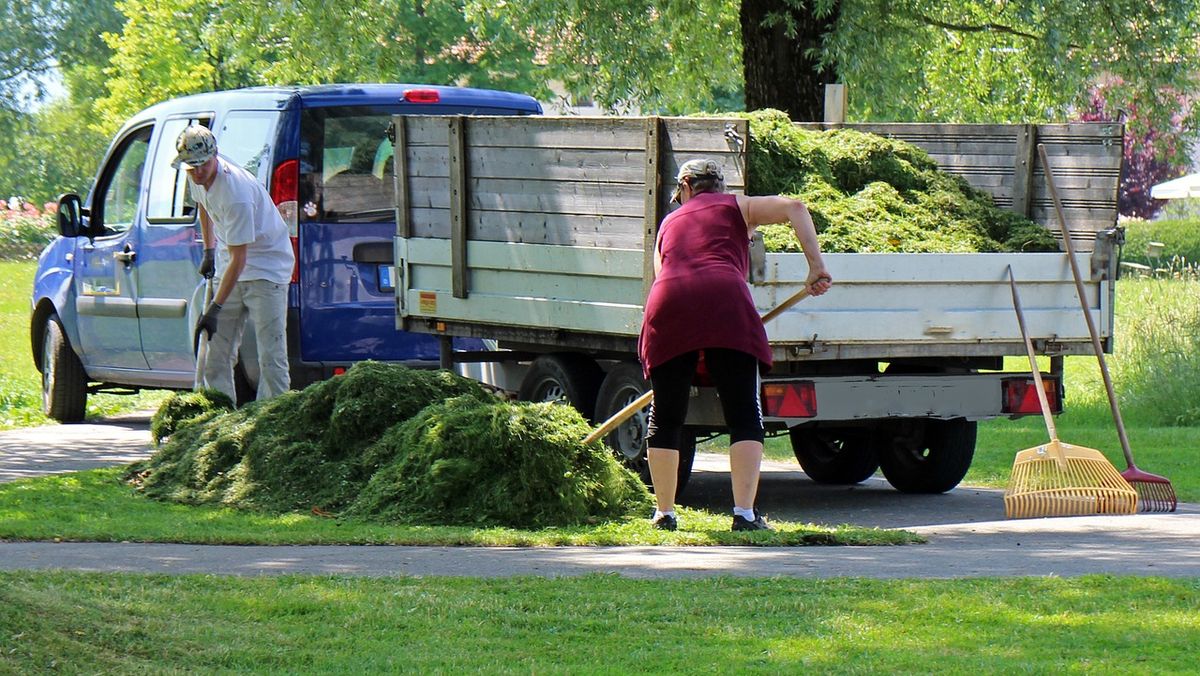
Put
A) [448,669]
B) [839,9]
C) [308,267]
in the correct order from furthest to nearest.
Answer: [839,9] → [308,267] → [448,669]

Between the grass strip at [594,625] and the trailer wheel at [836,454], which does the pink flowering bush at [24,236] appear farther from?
the grass strip at [594,625]

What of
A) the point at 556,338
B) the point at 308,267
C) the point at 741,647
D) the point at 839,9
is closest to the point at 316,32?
the point at 839,9

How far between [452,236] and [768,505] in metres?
2.35

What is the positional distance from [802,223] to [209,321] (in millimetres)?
4322

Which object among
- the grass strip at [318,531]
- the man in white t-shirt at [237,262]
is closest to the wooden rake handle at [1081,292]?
the grass strip at [318,531]

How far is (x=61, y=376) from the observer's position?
13.9m

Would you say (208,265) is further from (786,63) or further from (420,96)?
(786,63)

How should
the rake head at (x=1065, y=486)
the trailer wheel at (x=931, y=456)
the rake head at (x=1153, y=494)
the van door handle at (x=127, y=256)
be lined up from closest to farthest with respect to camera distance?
the rake head at (x=1065, y=486) < the rake head at (x=1153, y=494) < the trailer wheel at (x=931, y=456) < the van door handle at (x=127, y=256)

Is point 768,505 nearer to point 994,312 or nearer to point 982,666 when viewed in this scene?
point 994,312

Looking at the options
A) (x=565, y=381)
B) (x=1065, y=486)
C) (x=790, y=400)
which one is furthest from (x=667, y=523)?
(x=1065, y=486)

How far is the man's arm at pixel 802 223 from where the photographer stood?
317 inches

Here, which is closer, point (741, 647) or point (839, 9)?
point (741, 647)

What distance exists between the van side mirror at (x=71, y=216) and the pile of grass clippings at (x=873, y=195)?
5.58 metres

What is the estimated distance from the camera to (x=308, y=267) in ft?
37.3
